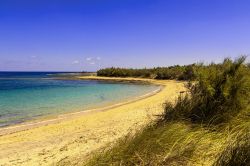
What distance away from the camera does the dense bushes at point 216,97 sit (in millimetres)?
6906

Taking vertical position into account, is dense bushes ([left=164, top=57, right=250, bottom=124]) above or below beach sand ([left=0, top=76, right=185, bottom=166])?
above

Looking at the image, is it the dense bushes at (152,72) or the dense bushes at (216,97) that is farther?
the dense bushes at (152,72)

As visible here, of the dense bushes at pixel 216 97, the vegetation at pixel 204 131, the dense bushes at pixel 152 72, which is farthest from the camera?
the dense bushes at pixel 152 72

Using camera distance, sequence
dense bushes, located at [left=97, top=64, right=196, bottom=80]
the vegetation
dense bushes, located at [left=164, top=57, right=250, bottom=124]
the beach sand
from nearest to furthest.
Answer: the vegetation, dense bushes, located at [left=164, top=57, right=250, bottom=124], the beach sand, dense bushes, located at [left=97, top=64, right=196, bottom=80]

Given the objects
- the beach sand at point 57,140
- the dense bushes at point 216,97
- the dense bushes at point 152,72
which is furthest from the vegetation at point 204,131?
the dense bushes at point 152,72

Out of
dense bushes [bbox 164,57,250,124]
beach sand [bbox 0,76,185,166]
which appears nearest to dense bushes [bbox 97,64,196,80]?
beach sand [bbox 0,76,185,166]

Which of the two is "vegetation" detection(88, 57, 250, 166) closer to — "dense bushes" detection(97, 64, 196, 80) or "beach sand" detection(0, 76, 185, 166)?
"beach sand" detection(0, 76, 185, 166)

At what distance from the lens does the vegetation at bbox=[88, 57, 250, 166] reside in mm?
4246

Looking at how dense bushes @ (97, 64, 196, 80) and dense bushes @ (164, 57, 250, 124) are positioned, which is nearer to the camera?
dense bushes @ (164, 57, 250, 124)

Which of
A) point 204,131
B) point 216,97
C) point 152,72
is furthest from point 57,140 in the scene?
point 152,72

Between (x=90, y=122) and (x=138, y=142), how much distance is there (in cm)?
894

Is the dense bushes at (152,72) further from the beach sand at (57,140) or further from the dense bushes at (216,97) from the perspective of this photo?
the dense bushes at (216,97)

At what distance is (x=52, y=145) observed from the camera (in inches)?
360

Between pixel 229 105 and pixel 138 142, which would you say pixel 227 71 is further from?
pixel 138 142
